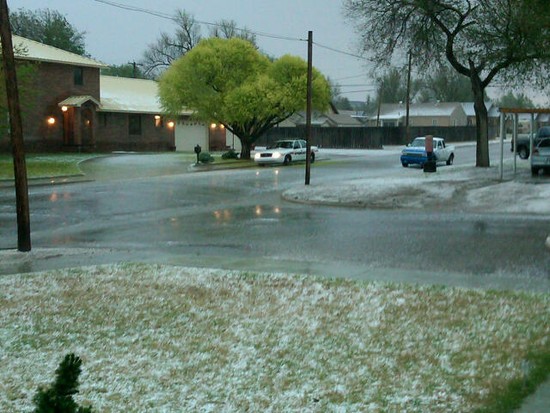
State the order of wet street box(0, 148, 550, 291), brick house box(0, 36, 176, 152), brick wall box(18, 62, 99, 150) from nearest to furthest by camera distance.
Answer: wet street box(0, 148, 550, 291), brick wall box(18, 62, 99, 150), brick house box(0, 36, 176, 152)

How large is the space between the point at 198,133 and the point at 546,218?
143 feet

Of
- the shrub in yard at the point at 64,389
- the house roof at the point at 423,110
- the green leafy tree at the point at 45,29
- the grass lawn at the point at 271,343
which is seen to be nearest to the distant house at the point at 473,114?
the house roof at the point at 423,110

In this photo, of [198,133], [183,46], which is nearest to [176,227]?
[198,133]

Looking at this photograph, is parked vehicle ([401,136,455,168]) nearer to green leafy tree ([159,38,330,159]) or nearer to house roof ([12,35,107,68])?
green leafy tree ([159,38,330,159])

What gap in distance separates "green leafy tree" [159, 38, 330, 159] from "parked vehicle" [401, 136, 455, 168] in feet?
24.7

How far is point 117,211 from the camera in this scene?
71.1 feet

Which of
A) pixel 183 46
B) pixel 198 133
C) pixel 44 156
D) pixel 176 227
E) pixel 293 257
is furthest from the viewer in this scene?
pixel 183 46

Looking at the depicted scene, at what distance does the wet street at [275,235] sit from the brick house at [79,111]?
65.8ft

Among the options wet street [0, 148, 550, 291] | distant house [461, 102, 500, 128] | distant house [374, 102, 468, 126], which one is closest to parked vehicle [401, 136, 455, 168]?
wet street [0, 148, 550, 291]

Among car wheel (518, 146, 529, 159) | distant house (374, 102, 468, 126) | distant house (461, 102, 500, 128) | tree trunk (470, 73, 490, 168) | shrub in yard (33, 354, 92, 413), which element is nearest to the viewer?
shrub in yard (33, 354, 92, 413)

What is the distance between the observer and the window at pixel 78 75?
1961 inches

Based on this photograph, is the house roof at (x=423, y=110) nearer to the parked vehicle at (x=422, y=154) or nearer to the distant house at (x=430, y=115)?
the distant house at (x=430, y=115)

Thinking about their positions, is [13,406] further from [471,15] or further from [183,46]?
[183,46]

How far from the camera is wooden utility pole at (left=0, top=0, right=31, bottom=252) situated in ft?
43.6
